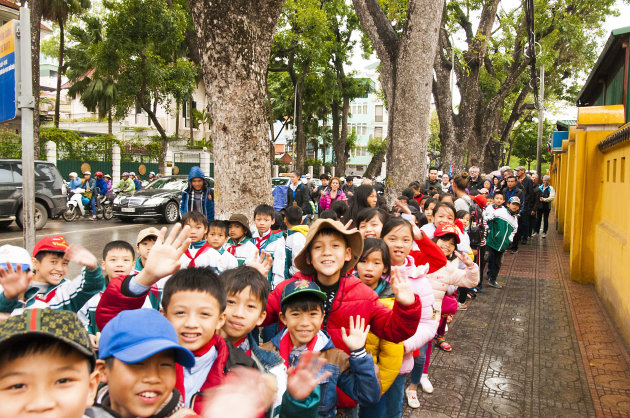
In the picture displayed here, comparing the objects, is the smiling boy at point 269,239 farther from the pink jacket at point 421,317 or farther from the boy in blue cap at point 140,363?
the boy in blue cap at point 140,363

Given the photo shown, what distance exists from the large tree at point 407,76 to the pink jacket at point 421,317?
5305 millimetres

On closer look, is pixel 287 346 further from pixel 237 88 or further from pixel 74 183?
pixel 74 183

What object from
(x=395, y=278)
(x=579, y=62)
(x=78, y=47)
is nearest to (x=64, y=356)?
(x=395, y=278)

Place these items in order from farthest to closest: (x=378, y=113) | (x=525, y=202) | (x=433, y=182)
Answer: (x=378, y=113), (x=525, y=202), (x=433, y=182)

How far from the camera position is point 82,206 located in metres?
16.5

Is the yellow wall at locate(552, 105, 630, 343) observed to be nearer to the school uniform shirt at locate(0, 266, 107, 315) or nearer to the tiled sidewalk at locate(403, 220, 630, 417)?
the tiled sidewalk at locate(403, 220, 630, 417)

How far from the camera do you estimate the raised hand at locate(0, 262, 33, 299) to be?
2348mm

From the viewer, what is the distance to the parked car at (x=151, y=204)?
16.0m

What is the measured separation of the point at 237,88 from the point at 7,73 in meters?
1.98

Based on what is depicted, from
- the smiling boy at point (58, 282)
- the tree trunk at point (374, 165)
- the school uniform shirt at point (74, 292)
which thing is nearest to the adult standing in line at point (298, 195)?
the smiling boy at point (58, 282)

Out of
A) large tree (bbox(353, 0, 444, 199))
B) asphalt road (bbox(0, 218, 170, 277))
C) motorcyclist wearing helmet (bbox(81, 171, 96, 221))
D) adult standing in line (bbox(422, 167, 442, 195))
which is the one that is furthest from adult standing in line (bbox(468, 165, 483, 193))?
motorcyclist wearing helmet (bbox(81, 171, 96, 221))

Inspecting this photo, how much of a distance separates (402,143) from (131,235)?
8.29 metres

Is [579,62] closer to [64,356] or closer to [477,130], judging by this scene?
[477,130]

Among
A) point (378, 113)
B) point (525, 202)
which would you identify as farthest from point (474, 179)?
point (378, 113)
